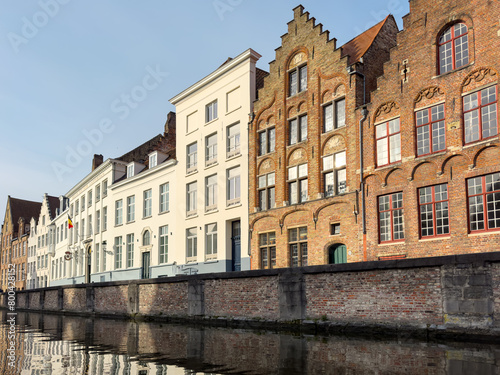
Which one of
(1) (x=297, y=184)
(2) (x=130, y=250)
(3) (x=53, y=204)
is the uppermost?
(3) (x=53, y=204)

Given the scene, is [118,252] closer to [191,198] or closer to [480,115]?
[191,198]

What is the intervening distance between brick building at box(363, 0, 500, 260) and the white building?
906cm

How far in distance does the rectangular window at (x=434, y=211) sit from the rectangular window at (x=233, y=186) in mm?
11891

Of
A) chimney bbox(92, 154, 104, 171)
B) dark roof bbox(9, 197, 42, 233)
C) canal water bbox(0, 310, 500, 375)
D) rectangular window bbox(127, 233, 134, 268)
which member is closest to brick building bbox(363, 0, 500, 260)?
canal water bbox(0, 310, 500, 375)

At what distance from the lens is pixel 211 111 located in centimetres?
3259

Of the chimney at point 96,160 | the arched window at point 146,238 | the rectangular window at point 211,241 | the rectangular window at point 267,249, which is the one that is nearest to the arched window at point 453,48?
the rectangular window at point 267,249

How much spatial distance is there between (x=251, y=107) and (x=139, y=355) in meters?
20.2

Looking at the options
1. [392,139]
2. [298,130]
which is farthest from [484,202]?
[298,130]

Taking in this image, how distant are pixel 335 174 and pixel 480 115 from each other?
7.02 m

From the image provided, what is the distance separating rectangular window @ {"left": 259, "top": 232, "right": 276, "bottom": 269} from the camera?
26.5m

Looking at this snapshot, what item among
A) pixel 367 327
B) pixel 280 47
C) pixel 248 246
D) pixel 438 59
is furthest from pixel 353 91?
pixel 367 327

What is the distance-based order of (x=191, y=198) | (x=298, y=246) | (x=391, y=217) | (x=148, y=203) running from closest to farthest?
(x=391, y=217) → (x=298, y=246) → (x=191, y=198) → (x=148, y=203)

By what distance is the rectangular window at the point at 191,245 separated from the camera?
3218 centimetres

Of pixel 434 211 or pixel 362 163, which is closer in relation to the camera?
pixel 434 211
